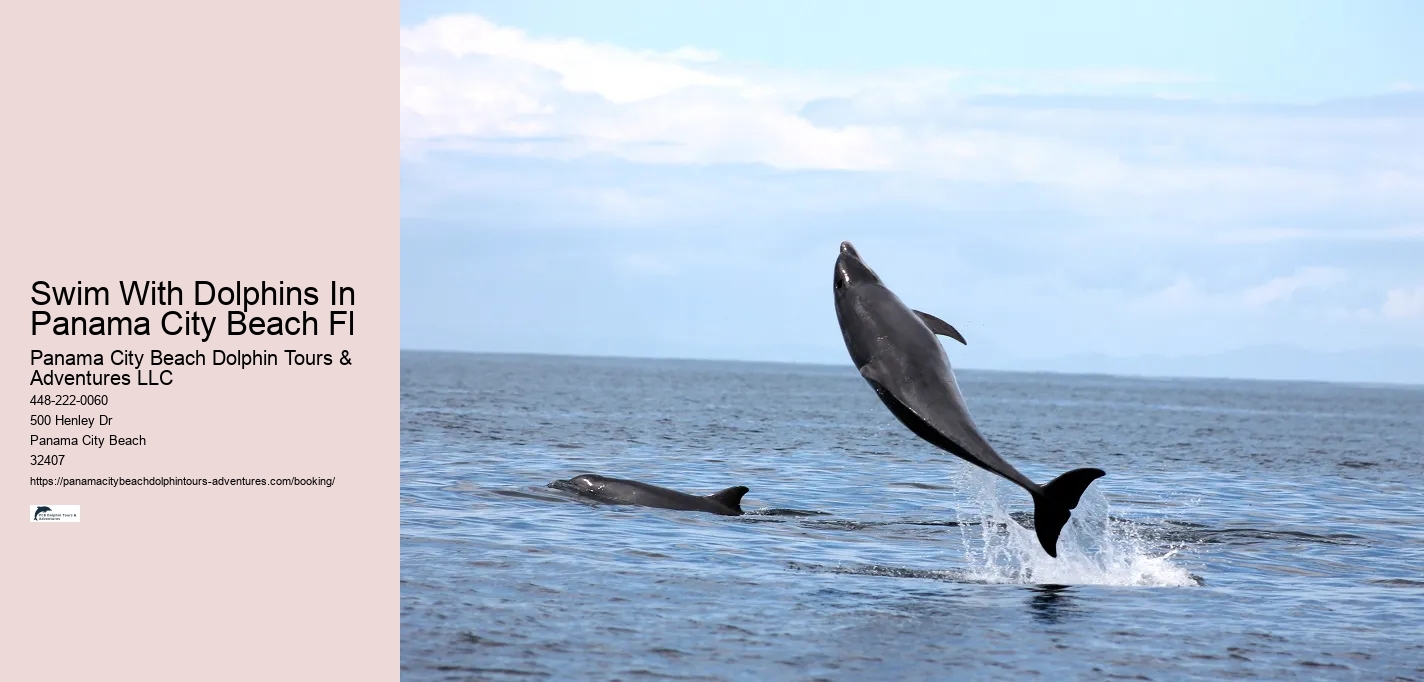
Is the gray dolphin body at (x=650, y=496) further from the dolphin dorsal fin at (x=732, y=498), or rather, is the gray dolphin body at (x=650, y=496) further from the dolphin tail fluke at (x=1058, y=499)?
the dolphin tail fluke at (x=1058, y=499)

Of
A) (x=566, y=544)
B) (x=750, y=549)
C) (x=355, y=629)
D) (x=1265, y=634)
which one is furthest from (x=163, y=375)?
(x=1265, y=634)

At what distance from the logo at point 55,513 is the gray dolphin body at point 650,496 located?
1235cm

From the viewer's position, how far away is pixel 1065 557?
2205 cm

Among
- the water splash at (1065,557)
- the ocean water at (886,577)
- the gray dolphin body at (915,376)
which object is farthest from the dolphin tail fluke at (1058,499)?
the water splash at (1065,557)

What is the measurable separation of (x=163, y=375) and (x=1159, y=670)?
1165 cm

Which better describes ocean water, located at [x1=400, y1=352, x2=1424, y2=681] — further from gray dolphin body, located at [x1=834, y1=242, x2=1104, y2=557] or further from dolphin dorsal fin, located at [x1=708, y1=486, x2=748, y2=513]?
Result: gray dolphin body, located at [x1=834, y1=242, x2=1104, y2=557]

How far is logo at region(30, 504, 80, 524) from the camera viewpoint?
1669 cm

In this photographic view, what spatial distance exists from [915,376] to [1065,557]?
28.2 ft

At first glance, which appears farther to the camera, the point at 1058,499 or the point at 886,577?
the point at 886,577

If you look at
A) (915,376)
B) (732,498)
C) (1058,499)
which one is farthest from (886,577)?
(732,498)

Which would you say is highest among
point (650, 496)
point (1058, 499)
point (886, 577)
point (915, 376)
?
point (915, 376)

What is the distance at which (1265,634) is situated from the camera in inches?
675

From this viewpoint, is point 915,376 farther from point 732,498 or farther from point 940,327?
point 732,498

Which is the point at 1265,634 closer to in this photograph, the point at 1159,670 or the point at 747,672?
the point at 1159,670
